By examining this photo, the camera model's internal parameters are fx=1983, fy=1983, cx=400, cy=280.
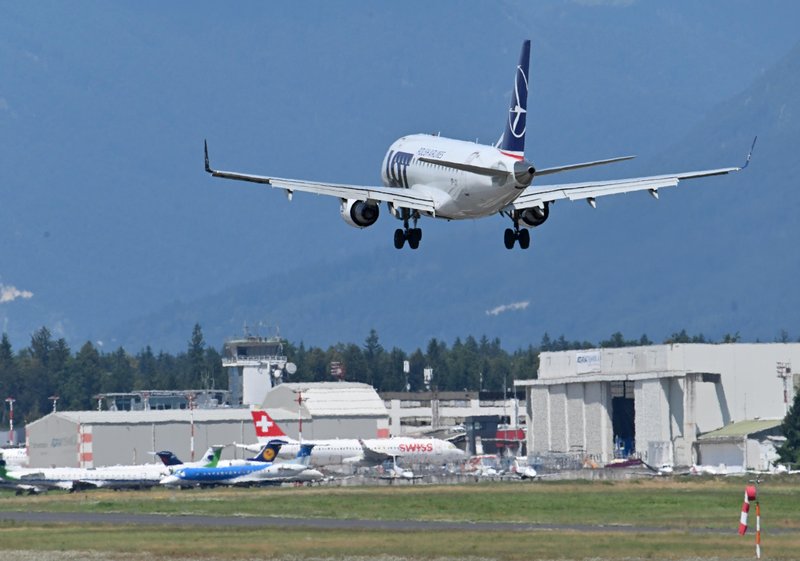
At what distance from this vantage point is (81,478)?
168875 mm

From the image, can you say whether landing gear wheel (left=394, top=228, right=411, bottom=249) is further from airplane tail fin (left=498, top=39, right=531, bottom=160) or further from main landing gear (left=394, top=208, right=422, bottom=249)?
airplane tail fin (left=498, top=39, right=531, bottom=160)

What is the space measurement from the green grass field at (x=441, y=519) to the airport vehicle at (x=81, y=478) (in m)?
2.97

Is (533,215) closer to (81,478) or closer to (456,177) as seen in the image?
(456,177)

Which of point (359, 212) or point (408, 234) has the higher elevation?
point (359, 212)

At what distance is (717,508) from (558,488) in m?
30.8

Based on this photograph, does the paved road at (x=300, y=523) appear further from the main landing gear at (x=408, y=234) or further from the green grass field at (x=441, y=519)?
the main landing gear at (x=408, y=234)

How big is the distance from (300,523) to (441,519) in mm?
8076

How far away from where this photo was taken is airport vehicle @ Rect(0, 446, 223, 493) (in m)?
166

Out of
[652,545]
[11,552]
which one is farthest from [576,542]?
[11,552]

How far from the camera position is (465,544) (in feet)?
299

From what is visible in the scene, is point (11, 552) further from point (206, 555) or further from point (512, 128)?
point (512, 128)

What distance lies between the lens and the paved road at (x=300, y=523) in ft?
334

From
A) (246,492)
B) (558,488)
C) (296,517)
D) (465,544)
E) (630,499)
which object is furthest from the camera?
(246,492)

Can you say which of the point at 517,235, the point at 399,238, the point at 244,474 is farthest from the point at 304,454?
the point at 517,235
